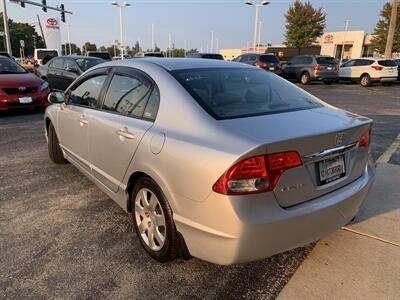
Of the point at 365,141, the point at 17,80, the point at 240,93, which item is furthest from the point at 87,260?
the point at 17,80

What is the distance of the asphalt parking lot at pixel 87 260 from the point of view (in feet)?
8.56

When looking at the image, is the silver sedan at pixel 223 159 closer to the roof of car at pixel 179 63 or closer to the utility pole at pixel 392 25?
the roof of car at pixel 179 63

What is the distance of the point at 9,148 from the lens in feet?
20.5

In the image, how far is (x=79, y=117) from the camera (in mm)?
4055

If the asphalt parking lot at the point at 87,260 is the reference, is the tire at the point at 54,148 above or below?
above

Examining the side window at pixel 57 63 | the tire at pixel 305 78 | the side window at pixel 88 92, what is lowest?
the tire at pixel 305 78

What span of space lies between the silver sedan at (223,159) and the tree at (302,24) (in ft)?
154

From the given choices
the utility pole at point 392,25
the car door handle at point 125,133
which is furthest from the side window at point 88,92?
the utility pole at point 392,25

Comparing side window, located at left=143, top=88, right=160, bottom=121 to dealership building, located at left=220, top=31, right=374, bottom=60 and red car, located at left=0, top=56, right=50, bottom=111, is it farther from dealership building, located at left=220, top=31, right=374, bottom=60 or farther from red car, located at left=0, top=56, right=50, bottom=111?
dealership building, located at left=220, top=31, right=374, bottom=60

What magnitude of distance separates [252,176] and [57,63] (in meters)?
13.0

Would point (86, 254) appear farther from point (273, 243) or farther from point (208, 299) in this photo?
point (273, 243)

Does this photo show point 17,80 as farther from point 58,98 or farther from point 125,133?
point 125,133

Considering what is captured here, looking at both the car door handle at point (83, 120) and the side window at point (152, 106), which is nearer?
the side window at point (152, 106)

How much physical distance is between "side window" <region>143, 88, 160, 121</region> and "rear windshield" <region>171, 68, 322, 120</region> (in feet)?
0.73
